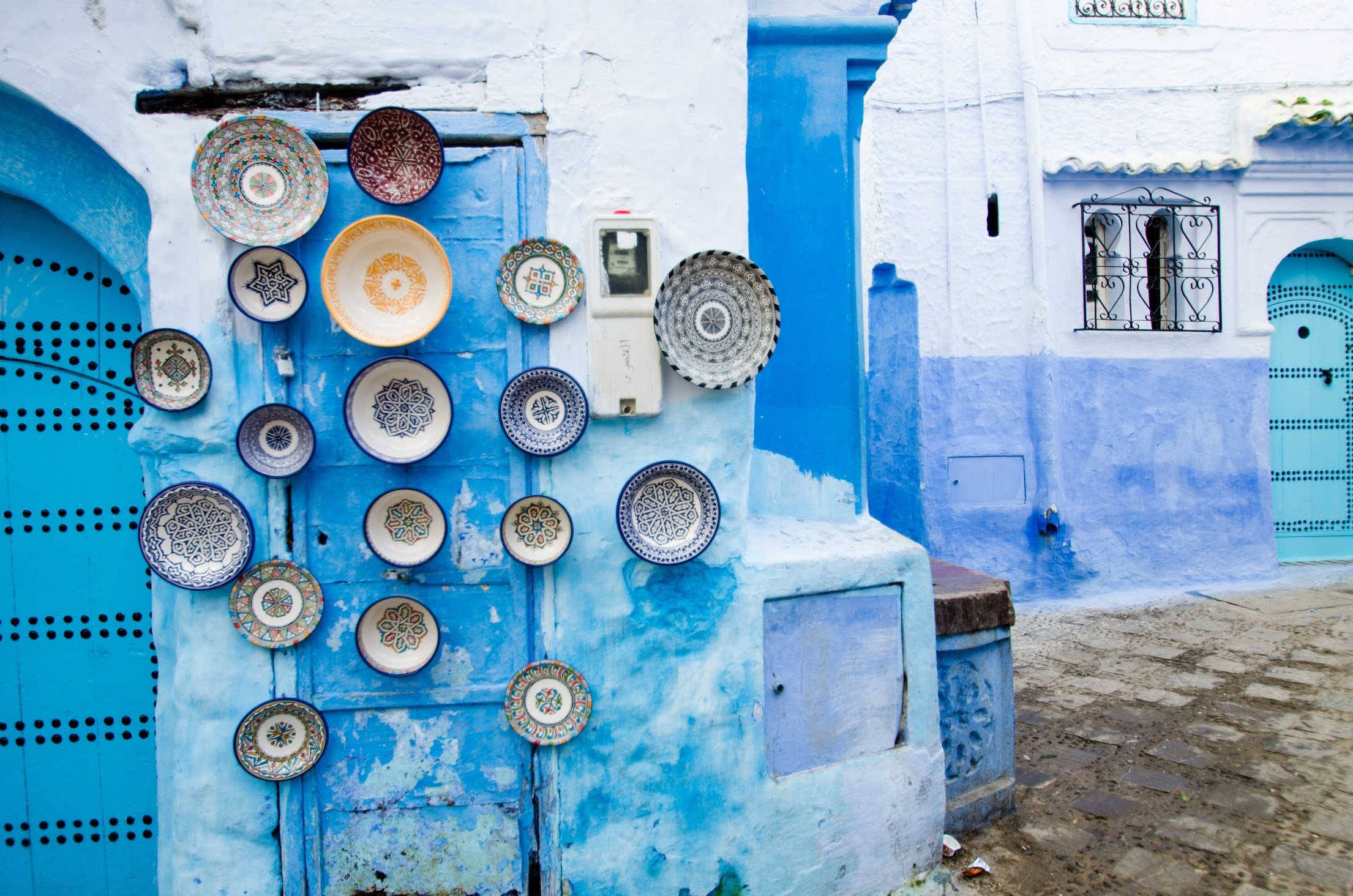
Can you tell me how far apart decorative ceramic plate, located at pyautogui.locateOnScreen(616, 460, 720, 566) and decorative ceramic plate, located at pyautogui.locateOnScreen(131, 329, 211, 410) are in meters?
1.41

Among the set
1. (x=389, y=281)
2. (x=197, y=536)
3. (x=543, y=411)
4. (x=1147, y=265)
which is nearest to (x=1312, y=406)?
(x=1147, y=265)

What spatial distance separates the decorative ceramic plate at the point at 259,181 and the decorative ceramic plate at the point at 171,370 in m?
0.38

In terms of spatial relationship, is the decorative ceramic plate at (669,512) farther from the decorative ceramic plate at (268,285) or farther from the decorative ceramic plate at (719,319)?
the decorative ceramic plate at (268,285)

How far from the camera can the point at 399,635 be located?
2.68 meters

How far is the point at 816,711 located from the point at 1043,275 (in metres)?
5.61

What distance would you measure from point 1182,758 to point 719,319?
3370 mm

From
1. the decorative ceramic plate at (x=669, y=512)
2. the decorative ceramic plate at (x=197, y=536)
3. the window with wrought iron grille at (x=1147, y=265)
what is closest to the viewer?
the decorative ceramic plate at (x=197, y=536)

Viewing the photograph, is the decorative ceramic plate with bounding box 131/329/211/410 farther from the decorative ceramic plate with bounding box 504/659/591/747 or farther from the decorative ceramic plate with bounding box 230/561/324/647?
the decorative ceramic plate with bounding box 504/659/591/747

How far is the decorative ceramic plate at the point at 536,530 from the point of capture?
8.71 ft

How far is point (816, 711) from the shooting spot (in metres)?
2.96

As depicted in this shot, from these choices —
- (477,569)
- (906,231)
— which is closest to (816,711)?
(477,569)

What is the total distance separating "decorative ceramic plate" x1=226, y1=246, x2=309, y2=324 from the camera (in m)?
2.56

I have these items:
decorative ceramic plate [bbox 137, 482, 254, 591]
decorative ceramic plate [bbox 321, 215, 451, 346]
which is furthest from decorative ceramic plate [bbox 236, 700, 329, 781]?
Result: decorative ceramic plate [bbox 321, 215, 451, 346]

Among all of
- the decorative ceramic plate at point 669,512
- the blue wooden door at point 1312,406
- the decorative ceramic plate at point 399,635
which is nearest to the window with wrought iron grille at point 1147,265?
the blue wooden door at point 1312,406
